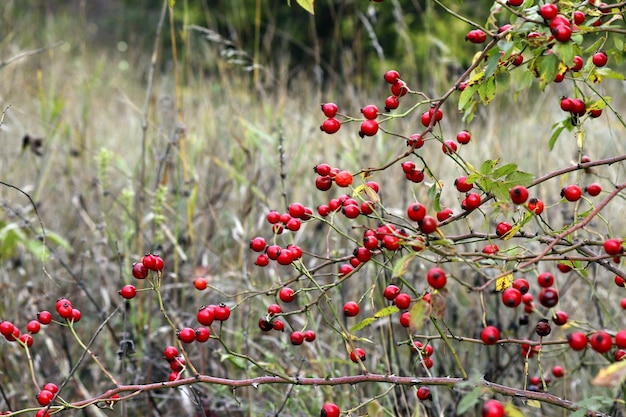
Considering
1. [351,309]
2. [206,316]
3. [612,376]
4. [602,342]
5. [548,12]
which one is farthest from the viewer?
[351,309]

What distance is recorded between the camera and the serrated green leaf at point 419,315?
737 mm

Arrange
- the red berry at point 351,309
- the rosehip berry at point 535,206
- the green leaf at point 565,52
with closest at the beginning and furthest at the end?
the green leaf at point 565,52 → the rosehip berry at point 535,206 → the red berry at point 351,309

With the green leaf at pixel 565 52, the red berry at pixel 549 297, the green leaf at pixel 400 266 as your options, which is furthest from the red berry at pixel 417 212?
the green leaf at pixel 565 52

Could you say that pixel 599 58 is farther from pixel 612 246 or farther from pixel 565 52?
pixel 612 246

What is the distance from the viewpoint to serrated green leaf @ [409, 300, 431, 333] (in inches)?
29.0

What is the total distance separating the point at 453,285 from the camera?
7.37 feet

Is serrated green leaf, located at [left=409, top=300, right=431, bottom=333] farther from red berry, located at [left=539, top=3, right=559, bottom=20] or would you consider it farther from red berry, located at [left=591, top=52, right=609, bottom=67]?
red berry, located at [left=591, top=52, right=609, bottom=67]

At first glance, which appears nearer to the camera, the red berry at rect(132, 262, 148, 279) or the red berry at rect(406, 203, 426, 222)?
the red berry at rect(406, 203, 426, 222)

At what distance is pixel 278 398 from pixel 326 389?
234 mm

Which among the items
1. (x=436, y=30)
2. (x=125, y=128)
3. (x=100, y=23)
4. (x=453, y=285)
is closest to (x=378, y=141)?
(x=453, y=285)

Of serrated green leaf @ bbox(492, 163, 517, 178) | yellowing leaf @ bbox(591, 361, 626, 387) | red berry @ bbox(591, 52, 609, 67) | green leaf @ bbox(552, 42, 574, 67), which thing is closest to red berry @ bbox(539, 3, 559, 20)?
green leaf @ bbox(552, 42, 574, 67)

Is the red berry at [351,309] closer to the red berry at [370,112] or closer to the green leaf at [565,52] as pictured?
the red berry at [370,112]

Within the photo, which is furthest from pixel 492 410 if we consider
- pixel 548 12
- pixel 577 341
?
pixel 548 12

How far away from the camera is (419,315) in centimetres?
74
